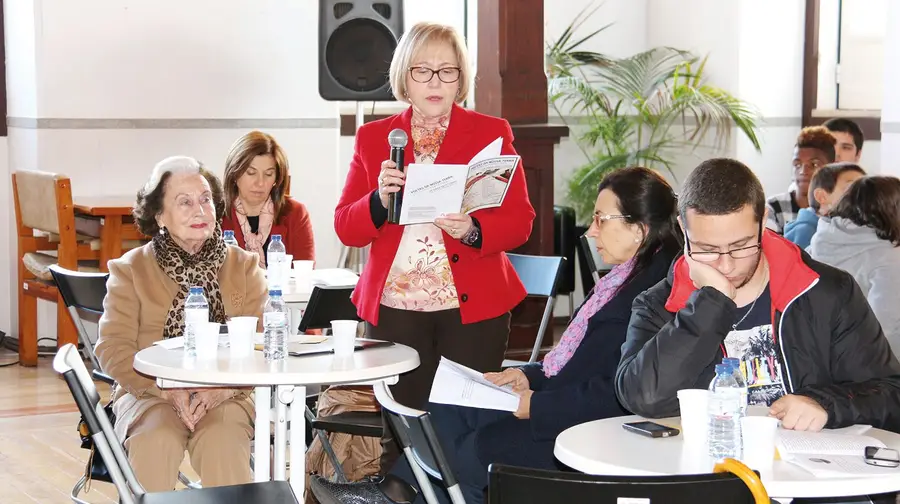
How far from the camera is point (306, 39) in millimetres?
7438

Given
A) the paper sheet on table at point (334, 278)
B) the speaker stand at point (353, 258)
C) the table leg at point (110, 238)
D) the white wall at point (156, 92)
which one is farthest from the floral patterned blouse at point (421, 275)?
the white wall at point (156, 92)

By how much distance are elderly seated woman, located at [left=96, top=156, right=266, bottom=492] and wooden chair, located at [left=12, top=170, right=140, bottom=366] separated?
2861mm

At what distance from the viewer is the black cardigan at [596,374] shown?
3.05m

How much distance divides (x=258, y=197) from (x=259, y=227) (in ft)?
0.45

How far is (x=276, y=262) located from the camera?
182 inches

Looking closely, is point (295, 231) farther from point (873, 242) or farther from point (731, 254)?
point (731, 254)

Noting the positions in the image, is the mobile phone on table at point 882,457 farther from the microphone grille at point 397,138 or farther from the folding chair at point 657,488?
the microphone grille at point 397,138

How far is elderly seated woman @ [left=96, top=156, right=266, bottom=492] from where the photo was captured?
3.42 meters

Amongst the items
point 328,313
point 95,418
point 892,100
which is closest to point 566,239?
point 892,100

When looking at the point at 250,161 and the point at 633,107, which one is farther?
the point at 633,107

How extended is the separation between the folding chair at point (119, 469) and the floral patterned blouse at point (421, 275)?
76cm

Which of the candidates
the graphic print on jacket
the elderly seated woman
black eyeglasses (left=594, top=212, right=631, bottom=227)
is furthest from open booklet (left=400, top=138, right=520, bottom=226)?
the graphic print on jacket

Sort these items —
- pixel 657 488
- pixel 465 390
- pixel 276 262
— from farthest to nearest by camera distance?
pixel 276 262 < pixel 465 390 < pixel 657 488

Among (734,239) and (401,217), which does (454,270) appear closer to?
(401,217)
